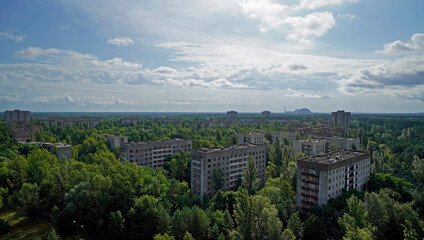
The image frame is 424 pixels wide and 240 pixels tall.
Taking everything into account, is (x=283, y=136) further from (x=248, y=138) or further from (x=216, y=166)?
(x=216, y=166)

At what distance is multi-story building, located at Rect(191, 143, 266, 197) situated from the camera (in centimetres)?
5181

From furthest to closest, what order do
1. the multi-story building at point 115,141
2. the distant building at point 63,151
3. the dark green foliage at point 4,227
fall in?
the multi-story building at point 115,141 < the distant building at point 63,151 < the dark green foliage at point 4,227

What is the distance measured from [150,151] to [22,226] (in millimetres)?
32663

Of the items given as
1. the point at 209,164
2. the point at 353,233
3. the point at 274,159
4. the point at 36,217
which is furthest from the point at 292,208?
the point at 36,217

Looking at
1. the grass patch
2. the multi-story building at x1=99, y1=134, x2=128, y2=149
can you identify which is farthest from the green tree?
the multi-story building at x1=99, y1=134, x2=128, y2=149

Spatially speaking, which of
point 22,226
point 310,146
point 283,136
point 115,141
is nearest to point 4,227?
point 22,226

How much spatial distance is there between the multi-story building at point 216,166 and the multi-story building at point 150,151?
68.2 feet

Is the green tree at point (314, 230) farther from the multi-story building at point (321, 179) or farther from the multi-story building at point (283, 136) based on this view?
the multi-story building at point (283, 136)

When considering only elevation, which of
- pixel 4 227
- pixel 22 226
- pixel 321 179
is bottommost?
pixel 22 226

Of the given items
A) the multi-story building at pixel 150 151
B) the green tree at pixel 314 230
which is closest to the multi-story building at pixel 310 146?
the multi-story building at pixel 150 151

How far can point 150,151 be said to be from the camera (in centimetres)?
7169

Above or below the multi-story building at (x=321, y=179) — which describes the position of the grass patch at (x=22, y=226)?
below

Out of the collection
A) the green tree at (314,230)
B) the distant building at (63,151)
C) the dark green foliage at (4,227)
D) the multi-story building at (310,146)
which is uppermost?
the multi-story building at (310,146)

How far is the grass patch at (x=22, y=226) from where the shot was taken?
40138 millimetres
